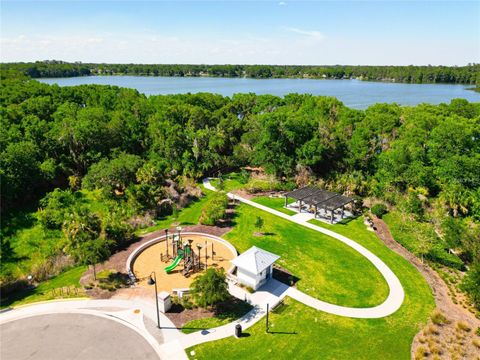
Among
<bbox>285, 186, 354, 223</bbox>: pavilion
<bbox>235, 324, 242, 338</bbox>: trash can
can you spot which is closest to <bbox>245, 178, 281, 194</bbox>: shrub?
<bbox>285, 186, 354, 223</bbox>: pavilion

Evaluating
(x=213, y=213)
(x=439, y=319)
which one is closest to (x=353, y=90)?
(x=213, y=213)

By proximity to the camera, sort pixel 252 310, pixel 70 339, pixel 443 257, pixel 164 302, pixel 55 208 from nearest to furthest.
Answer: pixel 70 339, pixel 164 302, pixel 252 310, pixel 443 257, pixel 55 208

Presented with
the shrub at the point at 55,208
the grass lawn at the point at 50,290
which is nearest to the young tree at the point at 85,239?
the grass lawn at the point at 50,290

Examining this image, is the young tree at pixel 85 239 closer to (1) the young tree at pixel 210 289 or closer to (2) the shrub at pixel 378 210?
(1) the young tree at pixel 210 289

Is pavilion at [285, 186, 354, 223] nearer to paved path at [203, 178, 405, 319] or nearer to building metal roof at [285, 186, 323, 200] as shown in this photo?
building metal roof at [285, 186, 323, 200]

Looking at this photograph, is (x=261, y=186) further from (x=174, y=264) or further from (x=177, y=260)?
(x=174, y=264)

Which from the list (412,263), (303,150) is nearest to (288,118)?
(303,150)
